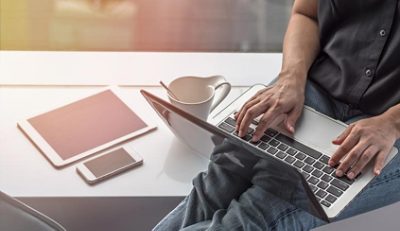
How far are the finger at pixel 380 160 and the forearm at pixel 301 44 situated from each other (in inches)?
8.7

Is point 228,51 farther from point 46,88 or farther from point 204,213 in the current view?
point 204,213

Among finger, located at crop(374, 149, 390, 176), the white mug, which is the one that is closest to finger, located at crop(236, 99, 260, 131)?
the white mug

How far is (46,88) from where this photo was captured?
5.38ft

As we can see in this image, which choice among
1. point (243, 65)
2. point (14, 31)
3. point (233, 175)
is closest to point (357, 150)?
point (233, 175)

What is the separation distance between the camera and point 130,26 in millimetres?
1906

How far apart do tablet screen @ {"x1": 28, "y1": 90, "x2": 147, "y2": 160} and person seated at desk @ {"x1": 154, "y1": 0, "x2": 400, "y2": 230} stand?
0.26 m

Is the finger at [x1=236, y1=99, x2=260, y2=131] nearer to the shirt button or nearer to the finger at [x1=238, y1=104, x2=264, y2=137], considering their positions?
the finger at [x1=238, y1=104, x2=264, y2=137]

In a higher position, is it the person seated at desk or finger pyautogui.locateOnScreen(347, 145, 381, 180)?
the person seated at desk

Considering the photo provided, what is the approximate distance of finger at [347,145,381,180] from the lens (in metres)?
1.22

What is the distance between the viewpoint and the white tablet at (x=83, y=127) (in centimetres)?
148

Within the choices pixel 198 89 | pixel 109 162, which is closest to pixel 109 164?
pixel 109 162

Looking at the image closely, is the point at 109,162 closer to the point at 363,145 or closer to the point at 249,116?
the point at 249,116

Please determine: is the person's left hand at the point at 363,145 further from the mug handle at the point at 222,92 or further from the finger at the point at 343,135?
the mug handle at the point at 222,92

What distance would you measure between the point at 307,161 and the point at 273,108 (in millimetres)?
112
